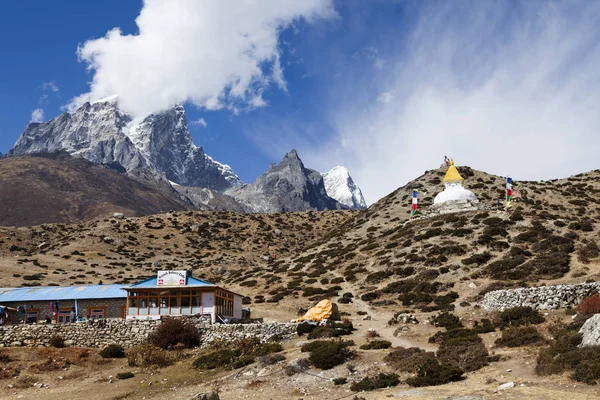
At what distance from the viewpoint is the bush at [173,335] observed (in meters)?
31.7

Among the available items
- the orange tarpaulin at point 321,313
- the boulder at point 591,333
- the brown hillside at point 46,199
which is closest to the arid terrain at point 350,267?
the boulder at point 591,333

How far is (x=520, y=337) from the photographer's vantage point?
2181cm

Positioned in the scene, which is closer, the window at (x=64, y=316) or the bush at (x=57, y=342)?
the bush at (x=57, y=342)

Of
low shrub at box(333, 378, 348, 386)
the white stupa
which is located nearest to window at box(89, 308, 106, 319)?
low shrub at box(333, 378, 348, 386)

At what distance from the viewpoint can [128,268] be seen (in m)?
75.4

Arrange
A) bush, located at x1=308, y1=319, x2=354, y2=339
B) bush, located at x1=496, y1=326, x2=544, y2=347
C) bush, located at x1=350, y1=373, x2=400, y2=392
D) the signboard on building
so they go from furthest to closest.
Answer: the signboard on building → bush, located at x1=308, y1=319, x2=354, y2=339 → bush, located at x1=496, y1=326, x2=544, y2=347 → bush, located at x1=350, y1=373, x2=400, y2=392

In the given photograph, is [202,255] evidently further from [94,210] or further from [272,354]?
[94,210]

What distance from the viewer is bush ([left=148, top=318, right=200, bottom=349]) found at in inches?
1246

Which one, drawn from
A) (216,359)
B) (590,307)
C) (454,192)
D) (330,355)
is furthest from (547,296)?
(454,192)

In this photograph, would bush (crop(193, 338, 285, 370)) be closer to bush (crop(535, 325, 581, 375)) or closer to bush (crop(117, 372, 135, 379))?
bush (crop(117, 372, 135, 379))

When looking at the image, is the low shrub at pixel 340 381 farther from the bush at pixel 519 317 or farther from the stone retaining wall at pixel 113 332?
the stone retaining wall at pixel 113 332

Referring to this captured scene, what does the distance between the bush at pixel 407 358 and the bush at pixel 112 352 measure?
1722 centimetres

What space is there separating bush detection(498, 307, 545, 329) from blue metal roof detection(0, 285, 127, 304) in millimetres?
27627

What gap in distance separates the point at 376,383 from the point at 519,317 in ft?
37.6
